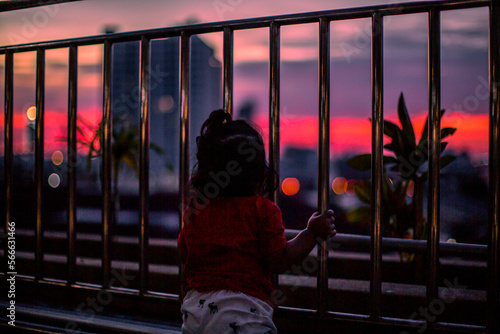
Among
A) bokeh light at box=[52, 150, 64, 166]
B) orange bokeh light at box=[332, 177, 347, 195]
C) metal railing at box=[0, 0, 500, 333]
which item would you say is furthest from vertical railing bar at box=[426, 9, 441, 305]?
bokeh light at box=[52, 150, 64, 166]

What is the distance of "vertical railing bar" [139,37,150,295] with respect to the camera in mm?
1550

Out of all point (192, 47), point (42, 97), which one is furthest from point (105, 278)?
point (192, 47)

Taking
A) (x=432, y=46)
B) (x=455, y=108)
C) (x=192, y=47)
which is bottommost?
(x=455, y=108)

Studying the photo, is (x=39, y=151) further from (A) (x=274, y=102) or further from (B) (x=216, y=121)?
(A) (x=274, y=102)

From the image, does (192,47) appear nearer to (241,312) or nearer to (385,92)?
(385,92)

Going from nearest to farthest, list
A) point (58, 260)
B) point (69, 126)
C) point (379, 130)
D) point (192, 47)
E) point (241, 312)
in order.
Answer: point (241, 312), point (379, 130), point (192, 47), point (69, 126), point (58, 260)

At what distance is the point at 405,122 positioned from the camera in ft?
9.28

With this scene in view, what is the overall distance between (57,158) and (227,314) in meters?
1.12

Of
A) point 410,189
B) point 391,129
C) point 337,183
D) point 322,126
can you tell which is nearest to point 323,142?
point 322,126

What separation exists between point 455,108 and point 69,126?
150 cm

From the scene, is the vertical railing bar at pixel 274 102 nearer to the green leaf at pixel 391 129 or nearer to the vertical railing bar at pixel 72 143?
the vertical railing bar at pixel 72 143

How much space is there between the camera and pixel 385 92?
1.29 m

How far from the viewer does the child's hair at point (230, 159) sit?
4.14 ft

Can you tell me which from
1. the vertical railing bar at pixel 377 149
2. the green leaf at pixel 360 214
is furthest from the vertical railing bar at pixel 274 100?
the green leaf at pixel 360 214
